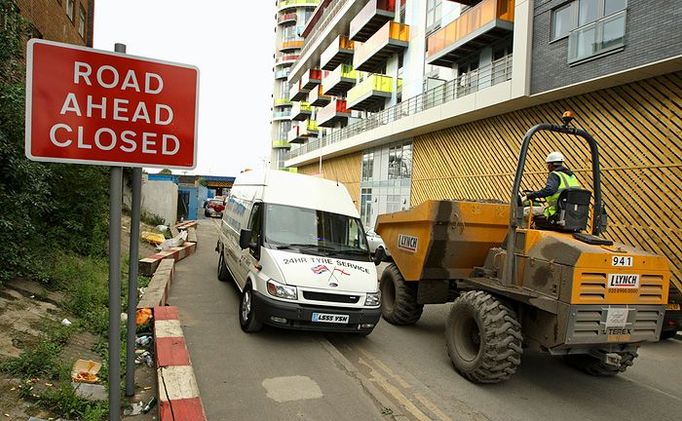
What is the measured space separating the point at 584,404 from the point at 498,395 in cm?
94

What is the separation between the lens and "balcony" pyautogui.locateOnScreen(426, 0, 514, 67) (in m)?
16.6

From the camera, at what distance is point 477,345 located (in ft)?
17.4

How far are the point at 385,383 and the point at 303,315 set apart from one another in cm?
138

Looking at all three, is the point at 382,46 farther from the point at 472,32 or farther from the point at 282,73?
the point at 282,73

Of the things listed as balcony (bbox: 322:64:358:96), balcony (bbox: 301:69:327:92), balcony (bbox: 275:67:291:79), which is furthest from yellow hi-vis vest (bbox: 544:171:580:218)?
balcony (bbox: 275:67:291:79)

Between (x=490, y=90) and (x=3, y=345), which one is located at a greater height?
(x=490, y=90)

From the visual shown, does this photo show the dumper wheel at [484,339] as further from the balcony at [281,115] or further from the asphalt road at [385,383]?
the balcony at [281,115]

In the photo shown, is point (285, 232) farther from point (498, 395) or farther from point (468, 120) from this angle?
point (468, 120)

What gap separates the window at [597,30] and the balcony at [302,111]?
4122 cm

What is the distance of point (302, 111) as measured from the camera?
53.9 m

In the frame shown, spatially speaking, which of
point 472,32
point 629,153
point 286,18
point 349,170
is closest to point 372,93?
point 349,170

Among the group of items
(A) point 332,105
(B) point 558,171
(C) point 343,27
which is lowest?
(B) point 558,171

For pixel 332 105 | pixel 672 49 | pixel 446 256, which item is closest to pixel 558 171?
pixel 446 256

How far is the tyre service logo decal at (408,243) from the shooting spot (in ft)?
21.9
